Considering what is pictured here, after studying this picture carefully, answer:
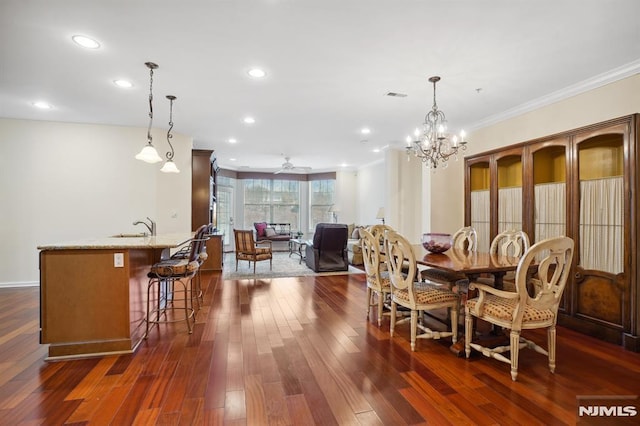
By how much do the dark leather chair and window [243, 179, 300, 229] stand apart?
178 inches

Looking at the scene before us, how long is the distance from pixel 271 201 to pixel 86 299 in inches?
326

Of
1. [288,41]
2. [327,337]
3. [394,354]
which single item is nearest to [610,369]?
[394,354]

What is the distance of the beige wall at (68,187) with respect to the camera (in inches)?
191

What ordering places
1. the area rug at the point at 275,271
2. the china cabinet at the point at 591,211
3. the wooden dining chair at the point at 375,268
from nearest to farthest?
the china cabinet at the point at 591,211, the wooden dining chair at the point at 375,268, the area rug at the point at 275,271

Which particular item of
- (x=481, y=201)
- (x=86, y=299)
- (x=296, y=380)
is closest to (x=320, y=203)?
(x=481, y=201)

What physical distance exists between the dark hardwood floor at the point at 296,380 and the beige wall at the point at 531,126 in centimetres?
241

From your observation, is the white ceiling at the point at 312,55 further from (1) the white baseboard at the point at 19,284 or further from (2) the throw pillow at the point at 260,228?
(2) the throw pillow at the point at 260,228

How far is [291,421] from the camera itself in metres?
1.79

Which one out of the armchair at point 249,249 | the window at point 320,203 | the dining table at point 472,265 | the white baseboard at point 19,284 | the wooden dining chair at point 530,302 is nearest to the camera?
the wooden dining chair at point 530,302

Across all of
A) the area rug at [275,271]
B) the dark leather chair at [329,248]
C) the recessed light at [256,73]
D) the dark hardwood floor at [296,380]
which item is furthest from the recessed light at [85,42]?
the dark leather chair at [329,248]

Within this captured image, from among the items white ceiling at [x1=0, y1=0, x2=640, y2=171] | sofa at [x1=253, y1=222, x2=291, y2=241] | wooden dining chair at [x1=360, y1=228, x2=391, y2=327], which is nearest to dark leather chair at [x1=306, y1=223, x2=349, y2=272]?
white ceiling at [x1=0, y1=0, x2=640, y2=171]

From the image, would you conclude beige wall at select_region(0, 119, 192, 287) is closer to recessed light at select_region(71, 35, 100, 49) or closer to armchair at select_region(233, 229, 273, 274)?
armchair at select_region(233, 229, 273, 274)

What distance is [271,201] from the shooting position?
10828 millimetres

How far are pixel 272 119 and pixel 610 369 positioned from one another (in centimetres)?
484
